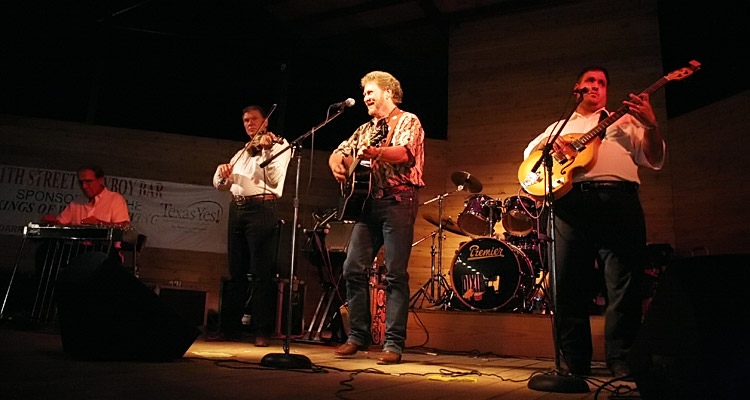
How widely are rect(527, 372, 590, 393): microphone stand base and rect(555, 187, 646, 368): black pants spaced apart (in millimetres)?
675

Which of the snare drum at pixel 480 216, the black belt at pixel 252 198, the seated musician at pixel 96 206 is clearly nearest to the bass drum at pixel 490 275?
the snare drum at pixel 480 216

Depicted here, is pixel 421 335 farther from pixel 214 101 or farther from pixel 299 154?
pixel 214 101

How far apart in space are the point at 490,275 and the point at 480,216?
801 millimetres

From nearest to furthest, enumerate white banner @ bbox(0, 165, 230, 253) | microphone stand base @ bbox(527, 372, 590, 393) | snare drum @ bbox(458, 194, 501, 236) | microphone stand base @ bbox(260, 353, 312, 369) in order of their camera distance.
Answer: microphone stand base @ bbox(527, 372, 590, 393), microphone stand base @ bbox(260, 353, 312, 369), snare drum @ bbox(458, 194, 501, 236), white banner @ bbox(0, 165, 230, 253)

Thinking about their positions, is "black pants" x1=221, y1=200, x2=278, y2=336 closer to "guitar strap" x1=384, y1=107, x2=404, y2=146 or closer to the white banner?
"guitar strap" x1=384, y1=107, x2=404, y2=146

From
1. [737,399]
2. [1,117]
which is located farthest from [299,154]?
[1,117]

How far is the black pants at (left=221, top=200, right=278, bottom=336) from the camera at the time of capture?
433cm

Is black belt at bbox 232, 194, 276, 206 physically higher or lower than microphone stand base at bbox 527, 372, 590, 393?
higher

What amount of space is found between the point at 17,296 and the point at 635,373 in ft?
23.3

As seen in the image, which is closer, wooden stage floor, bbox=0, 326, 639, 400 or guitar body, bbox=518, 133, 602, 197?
wooden stage floor, bbox=0, 326, 639, 400

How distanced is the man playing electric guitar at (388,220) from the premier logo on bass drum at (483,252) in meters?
1.84

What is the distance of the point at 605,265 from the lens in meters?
3.12

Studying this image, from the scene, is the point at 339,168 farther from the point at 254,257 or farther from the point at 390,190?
the point at 254,257

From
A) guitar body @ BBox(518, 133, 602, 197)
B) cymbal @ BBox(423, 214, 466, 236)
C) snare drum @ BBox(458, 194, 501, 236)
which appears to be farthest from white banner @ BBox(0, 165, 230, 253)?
guitar body @ BBox(518, 133, 602, 197)
